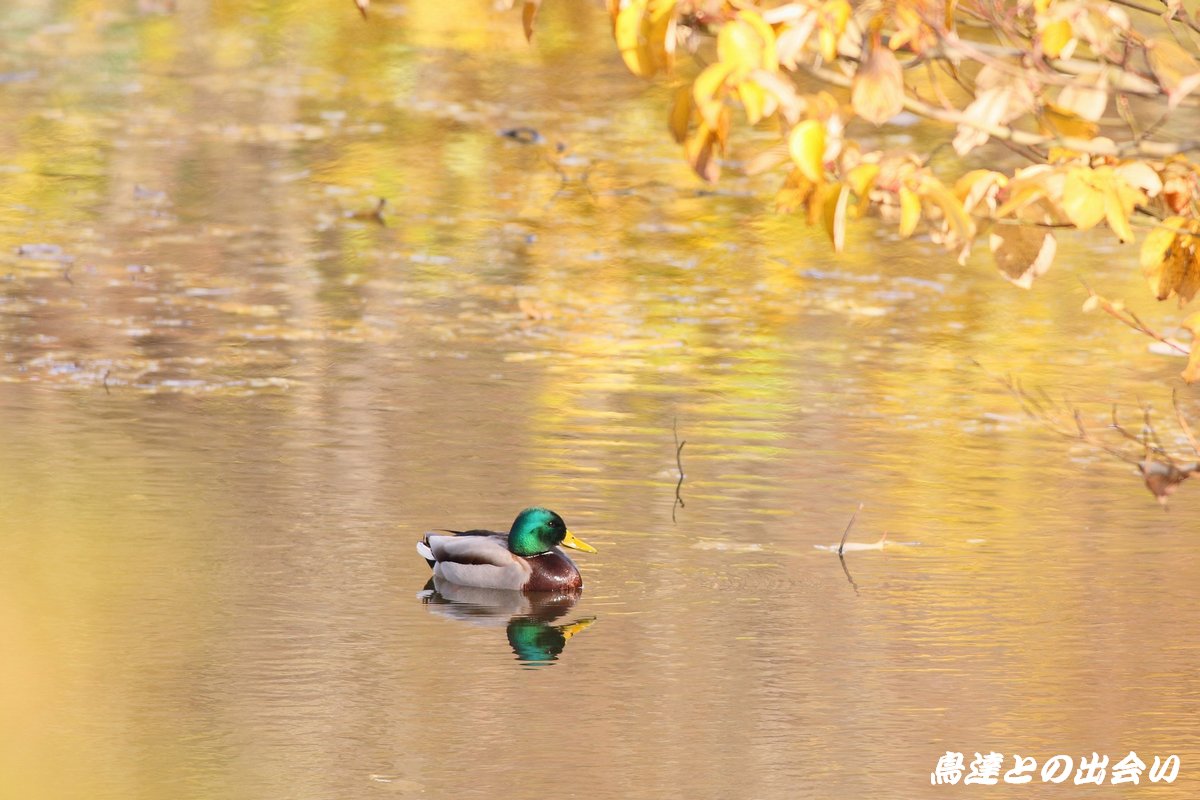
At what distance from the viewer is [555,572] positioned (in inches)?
366

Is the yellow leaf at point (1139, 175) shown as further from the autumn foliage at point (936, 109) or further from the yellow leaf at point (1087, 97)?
the yellow leaf at point (1087, 97)

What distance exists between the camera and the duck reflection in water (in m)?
8.73

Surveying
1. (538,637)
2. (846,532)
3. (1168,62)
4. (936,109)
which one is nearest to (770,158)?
(936,109)

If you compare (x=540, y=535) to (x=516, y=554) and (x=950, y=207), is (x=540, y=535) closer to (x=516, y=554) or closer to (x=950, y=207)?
(x=516, y=554)

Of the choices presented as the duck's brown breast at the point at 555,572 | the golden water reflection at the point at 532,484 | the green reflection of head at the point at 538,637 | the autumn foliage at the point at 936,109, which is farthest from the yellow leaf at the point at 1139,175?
the duck's brown breast at the point at 555,572

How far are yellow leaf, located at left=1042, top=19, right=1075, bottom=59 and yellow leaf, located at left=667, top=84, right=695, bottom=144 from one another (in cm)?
71

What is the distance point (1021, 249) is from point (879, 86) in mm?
801

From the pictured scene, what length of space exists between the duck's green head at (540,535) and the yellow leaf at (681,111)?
15.1 ft

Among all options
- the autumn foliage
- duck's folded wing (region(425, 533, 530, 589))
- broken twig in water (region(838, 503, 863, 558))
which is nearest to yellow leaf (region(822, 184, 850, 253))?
the autumn foliage

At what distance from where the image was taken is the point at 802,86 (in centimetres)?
2183

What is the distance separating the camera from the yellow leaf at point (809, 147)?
4.59m

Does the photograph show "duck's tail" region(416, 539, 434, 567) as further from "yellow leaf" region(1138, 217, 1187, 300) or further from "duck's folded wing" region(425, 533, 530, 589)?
"yellow leaf" region(1138, 217, 1187, 300)

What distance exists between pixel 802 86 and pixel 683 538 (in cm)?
1266

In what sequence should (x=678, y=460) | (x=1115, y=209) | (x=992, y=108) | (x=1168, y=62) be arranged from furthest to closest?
(x=678, y=460)
(x=1168, y=62)
(x=1115, y=209)
(x=992, y=108)
